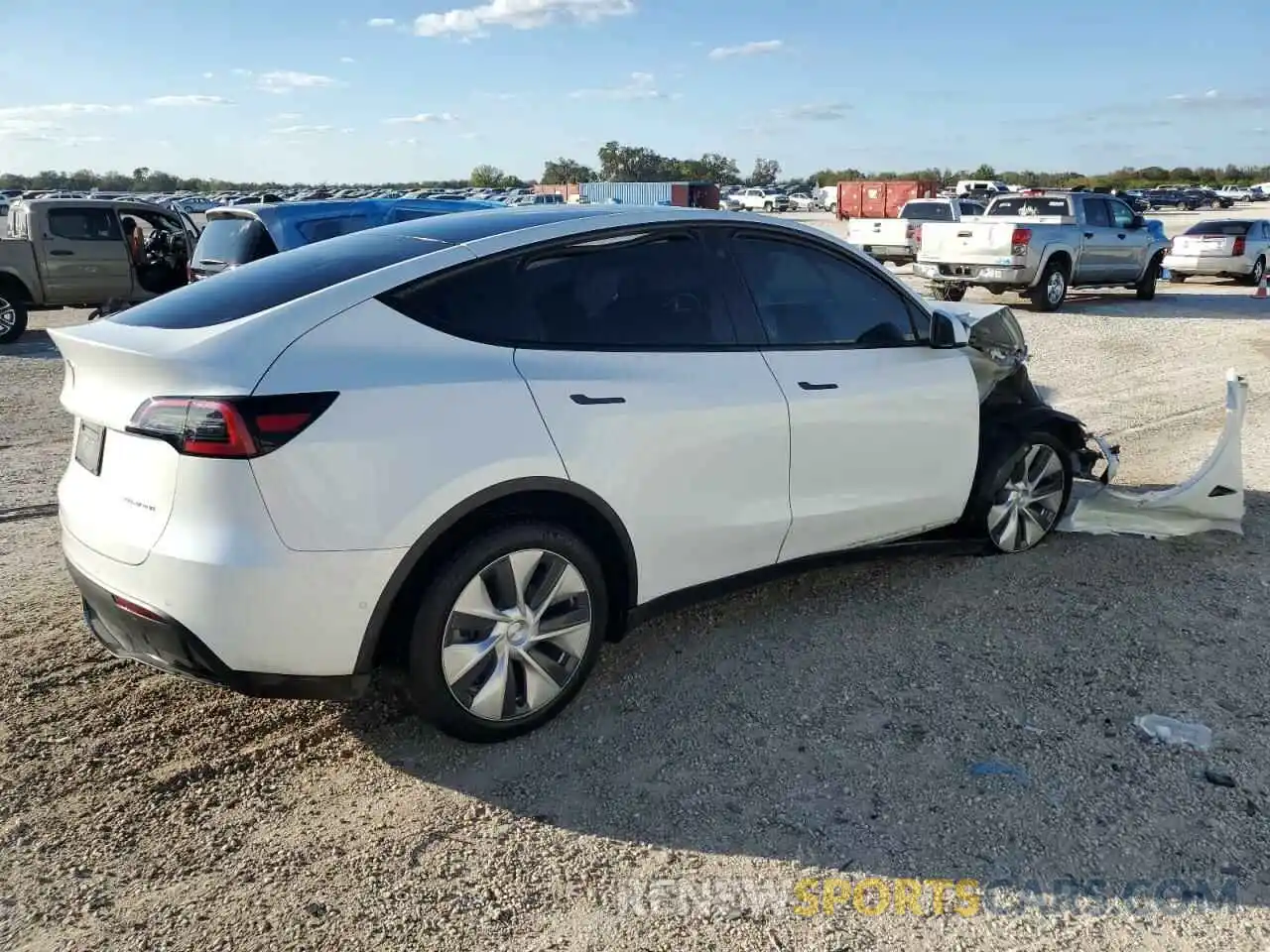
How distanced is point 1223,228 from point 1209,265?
79 cm

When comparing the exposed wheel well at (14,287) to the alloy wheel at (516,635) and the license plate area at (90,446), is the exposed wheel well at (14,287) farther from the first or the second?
the alloy wheel at (516,635)

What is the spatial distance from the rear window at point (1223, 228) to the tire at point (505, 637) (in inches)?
853

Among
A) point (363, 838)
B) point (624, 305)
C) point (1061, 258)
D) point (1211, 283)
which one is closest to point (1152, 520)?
point (624, 305)

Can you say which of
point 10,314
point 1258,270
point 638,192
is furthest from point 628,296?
point 638,192

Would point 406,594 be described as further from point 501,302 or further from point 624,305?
point 624,305

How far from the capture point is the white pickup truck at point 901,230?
2239 centimetres

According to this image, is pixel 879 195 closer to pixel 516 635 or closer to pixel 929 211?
pixel 929 211

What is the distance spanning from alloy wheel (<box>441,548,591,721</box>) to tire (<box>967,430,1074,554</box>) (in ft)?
7.60

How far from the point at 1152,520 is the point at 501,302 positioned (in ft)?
12.9

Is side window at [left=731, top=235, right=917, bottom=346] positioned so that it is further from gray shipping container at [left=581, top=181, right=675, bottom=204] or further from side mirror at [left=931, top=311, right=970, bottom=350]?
gray shipping container at [left=581, top=181, right=675, bottom=204]

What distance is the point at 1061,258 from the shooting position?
656 inches

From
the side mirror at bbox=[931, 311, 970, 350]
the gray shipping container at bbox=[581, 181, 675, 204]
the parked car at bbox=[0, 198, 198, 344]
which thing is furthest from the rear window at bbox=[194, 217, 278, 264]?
the gray shipping container at bbox=[581, 181, 675, 204]

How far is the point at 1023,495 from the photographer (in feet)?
16.6

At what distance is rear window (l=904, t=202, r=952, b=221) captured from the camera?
2473 cm
